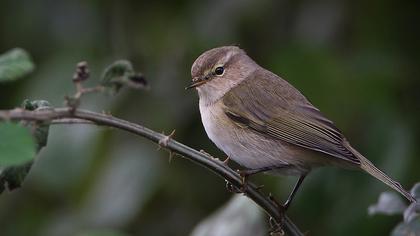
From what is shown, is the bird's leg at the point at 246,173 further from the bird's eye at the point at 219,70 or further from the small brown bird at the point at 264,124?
the bird's eye at the point at 219,70

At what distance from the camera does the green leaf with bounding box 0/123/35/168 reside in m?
1.48

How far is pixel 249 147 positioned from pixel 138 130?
1.66 metres

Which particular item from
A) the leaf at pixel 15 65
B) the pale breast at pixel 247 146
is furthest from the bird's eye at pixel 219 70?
the leaf at pixel 15 65

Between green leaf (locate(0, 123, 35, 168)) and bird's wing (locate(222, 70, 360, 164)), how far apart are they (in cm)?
200

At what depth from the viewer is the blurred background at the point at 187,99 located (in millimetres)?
4410

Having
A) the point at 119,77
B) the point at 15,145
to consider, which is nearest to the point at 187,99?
the point at 119,77

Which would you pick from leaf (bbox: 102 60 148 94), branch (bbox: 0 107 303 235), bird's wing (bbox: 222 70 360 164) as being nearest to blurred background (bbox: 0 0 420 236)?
bird's wing (bbox: 222 70 360 164)

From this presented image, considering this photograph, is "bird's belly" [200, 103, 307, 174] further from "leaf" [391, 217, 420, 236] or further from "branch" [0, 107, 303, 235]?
"leaf" [391, 217, 420, 236]

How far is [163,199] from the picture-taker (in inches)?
190

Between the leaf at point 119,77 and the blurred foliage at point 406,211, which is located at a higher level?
the leaf at point 119,77

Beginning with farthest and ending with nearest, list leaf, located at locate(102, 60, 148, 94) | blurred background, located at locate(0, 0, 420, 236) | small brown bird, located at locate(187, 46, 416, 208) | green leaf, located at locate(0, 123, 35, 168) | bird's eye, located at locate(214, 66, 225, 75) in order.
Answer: blurred background, located at locate(0, 0, 420, 236)
bird's eye, located at locate(214, 66, 225, 75)
small brown bird, located at locate(187, 46, 416, 208)
leaf, located at locate(102, 60, 148, 94)
green leaf, located at locate(0, 123, 35, 168)

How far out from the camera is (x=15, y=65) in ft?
5.41

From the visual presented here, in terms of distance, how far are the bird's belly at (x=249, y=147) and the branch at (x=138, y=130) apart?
939mm

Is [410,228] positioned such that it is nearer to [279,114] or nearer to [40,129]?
[40,129]
